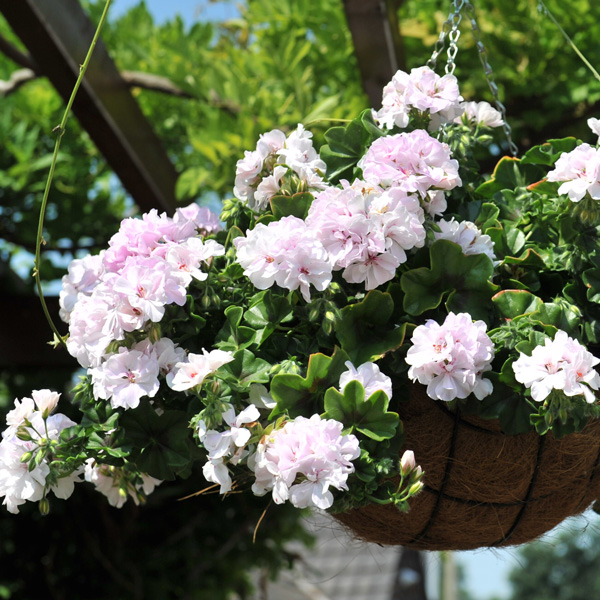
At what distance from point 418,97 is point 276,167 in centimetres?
18

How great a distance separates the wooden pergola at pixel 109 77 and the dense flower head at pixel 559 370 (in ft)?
3.27

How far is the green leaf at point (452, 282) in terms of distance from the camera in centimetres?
83

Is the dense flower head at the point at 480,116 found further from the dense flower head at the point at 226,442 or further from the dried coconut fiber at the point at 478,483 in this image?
the dense flower head at the point at 226,442

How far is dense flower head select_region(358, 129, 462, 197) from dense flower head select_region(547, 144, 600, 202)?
0.11m

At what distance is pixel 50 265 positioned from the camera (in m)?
2.41

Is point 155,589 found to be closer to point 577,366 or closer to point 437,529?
point 437,529

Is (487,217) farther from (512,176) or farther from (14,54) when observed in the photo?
(14,54)

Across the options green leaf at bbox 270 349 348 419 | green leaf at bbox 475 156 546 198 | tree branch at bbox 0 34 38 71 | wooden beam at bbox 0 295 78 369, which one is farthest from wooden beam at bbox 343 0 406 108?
wooden beam at bbox 0 295 78 369

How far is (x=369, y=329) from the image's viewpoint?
2.71ft

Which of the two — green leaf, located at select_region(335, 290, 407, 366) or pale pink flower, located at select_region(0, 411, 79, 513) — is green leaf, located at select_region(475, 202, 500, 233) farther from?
pale pink flower, located at select_region(0, 411, 79, 513)

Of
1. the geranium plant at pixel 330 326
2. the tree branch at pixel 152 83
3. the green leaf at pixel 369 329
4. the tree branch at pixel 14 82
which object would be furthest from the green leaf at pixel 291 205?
the tree branch at pixel 14 82

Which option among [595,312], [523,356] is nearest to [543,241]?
[595,312]

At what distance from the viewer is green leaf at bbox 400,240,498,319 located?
83cm

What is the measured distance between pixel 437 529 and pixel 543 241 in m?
0.35
